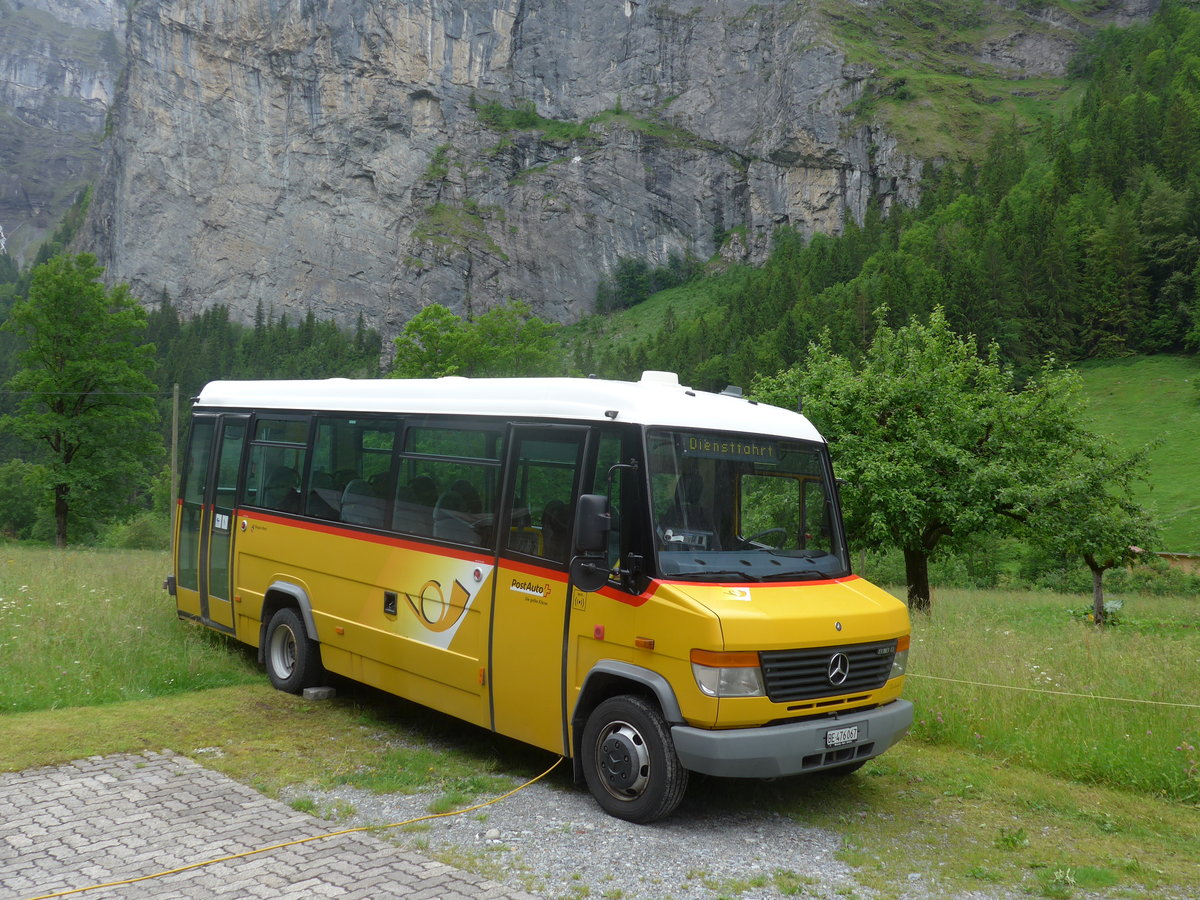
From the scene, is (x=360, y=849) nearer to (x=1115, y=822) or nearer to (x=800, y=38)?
(x=1115, y=822)

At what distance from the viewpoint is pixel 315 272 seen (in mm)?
144875

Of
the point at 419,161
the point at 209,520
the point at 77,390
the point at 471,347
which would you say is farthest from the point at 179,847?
the point at 419,161

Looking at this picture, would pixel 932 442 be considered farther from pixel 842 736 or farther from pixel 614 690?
pixel 614 690

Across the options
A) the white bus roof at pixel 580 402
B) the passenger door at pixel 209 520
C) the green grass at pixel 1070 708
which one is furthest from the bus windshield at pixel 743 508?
the passenger door at pixel 209 520

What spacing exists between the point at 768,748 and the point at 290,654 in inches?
218

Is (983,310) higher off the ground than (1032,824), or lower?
higher

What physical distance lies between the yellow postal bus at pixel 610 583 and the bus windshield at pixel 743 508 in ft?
0.05

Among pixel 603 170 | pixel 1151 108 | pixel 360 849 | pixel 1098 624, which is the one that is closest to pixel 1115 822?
pixel 360 849

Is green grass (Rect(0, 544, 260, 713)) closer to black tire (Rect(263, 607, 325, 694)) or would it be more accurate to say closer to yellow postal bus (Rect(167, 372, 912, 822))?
black tire (Rect(263, 607, 325, 694))

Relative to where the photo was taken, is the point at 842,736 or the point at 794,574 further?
the point at 794,574

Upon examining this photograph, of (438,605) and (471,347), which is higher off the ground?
(471,347)

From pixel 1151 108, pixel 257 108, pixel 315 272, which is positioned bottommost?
pixel 315 272

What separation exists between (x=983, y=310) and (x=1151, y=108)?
40.3 meters

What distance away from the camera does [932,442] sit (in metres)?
19.0
